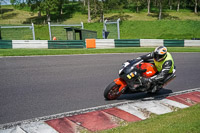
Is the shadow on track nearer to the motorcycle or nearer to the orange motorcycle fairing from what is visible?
the motorcycle

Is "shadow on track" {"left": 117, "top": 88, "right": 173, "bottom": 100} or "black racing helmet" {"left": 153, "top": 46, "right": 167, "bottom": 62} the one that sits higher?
"black racing helmet" {"left": 153, "top": 46, "right": 167, "bottom": 62}

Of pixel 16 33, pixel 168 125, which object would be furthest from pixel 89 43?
pixel 168 125

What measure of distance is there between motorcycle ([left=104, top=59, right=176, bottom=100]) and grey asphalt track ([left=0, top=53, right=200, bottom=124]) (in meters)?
0.34

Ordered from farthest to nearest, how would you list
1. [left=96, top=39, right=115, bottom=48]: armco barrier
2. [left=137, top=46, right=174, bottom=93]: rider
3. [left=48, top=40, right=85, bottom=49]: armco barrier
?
1. [left=96, top=39, right=115, bottom=48]: armco barrier
2. [left=48, top=40, right=85, bottom=49]: armco barrier
3. [left=137, top=46, right=174, bottom=93]: rider

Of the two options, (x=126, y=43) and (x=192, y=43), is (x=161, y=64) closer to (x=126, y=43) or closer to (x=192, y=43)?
(x=126, y=43)

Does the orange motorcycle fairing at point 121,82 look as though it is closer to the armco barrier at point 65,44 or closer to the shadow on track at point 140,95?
the shadow on track at point 140,95

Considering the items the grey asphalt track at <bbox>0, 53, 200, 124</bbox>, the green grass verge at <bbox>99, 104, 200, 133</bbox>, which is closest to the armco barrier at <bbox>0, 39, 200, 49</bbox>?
the grey asphalt track at <bbox>0, 53, 200, 124</bbox>

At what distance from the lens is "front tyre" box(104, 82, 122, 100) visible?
6.70m

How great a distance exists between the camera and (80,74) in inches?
393

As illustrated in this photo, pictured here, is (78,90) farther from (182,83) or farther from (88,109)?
(182,83)

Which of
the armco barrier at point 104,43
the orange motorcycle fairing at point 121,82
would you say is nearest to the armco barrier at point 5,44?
the armco barrier at point 104,43

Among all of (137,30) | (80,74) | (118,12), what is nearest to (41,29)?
(137,30)

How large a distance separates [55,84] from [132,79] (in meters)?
3.10

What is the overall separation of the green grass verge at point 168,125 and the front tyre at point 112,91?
147 cm
